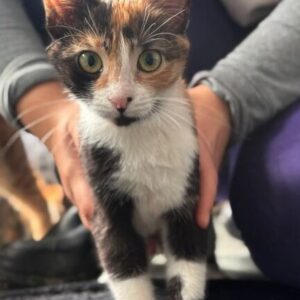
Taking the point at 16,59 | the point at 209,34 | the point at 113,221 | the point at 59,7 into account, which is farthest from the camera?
the point at 209,34

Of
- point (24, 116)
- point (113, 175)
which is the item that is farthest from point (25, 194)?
point (113, 175)

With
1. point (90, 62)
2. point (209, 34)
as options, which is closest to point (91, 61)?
point (90, 62)

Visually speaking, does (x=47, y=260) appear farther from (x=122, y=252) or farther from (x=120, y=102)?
(x=120, y=102)

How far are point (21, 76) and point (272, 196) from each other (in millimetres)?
334

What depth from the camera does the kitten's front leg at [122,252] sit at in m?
0.55

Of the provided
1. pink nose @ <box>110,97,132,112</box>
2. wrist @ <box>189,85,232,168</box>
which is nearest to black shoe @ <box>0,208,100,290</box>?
wrist @ <box>189,85,232,168</box>

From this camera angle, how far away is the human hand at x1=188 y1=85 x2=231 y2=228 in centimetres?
57

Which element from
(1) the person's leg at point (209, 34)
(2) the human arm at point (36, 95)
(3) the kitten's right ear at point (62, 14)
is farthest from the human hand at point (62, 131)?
(1) the person's leg at point (209, 34)

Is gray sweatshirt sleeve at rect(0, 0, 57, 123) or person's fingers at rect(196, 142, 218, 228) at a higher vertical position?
gray sweatshirt sleeve at rect(0, 0, 57, 123)

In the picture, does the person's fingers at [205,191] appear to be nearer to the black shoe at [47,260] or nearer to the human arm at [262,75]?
the human arm at [262,75]

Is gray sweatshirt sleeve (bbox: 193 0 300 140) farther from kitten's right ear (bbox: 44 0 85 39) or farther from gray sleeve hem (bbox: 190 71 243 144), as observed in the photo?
kitten's right ear (bbox: 44 0 85 39)

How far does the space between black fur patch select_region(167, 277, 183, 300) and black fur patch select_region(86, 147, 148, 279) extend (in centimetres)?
3

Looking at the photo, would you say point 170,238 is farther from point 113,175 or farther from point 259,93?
point 259,93

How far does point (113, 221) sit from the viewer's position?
1.82 ft
